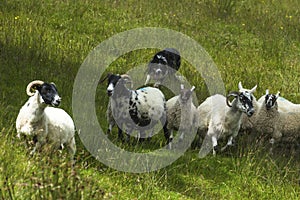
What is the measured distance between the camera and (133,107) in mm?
10695

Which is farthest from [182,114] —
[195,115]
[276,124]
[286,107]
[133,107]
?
[286,107]

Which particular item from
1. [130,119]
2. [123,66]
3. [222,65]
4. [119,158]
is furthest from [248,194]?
[222,65]

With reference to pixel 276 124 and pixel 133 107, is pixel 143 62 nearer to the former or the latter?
pixel 276 124

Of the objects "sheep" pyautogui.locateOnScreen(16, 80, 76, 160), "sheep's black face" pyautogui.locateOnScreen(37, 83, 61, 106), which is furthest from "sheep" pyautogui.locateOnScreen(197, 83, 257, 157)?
"sheep's black face" pyautogui.locateOnScreen(37, 83, 61, 106)

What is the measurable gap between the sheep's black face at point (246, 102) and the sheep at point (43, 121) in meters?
3.43

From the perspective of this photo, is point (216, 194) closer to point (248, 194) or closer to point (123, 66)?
point (248, 194)

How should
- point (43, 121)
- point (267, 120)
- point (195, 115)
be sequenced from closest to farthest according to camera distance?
point (43, 121)
point (195, 115)
point (267, 120)

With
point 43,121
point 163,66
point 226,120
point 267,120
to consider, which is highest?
point 163,66

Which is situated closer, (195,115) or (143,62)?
(195,115)

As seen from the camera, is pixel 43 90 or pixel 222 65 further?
pixel 222 65

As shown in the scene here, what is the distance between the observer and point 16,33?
14.4 meters

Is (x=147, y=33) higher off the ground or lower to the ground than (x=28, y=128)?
higher

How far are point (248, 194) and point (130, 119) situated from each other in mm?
2790

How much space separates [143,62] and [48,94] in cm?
747
